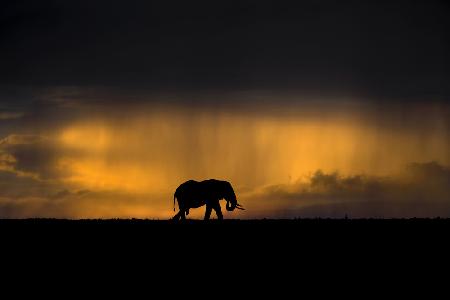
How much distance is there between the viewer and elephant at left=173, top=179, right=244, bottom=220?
4553 cm
